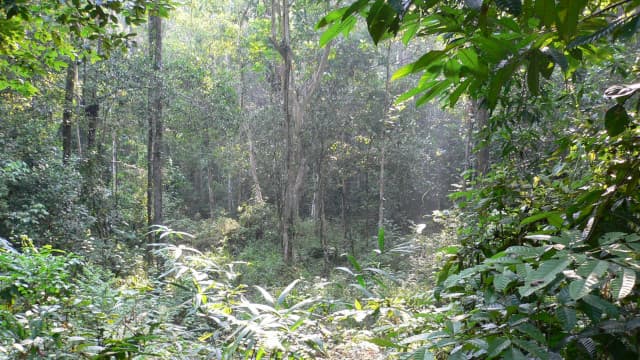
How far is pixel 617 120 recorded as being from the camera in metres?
1.02

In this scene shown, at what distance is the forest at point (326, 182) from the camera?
0.95m

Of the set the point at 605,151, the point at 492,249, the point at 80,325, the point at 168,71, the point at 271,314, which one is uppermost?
the point at 168,71

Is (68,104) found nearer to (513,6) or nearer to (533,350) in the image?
(513,6)

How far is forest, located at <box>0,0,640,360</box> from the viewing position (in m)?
0.95

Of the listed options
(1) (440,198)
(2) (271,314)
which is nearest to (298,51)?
(1) (440,198)

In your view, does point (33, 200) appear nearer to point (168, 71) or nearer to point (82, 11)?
point (168, 71)

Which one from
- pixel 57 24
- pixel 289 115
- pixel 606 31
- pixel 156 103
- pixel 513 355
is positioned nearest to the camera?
pixel 513 355

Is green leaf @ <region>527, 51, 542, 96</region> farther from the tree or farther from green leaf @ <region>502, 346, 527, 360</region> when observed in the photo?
the tree

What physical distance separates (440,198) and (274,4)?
33.7 feet

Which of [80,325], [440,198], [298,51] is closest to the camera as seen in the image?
[80,325]

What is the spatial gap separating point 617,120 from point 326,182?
15148mm

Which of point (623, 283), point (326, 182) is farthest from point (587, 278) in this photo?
point (326, 182)

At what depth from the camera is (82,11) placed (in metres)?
2.55

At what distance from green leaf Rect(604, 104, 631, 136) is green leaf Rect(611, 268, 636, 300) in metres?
0.42
